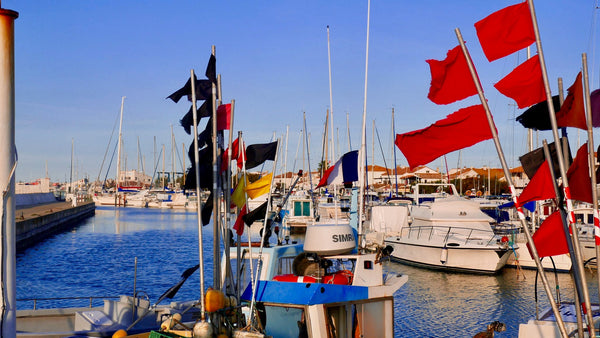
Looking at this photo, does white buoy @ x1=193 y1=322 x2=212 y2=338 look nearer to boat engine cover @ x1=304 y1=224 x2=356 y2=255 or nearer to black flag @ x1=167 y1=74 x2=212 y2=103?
boat engine cover @ x1=304 y1=224 x2=356 y2=255

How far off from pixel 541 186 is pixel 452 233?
3237 centimetres

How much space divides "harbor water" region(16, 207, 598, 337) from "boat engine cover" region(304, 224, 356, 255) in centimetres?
446

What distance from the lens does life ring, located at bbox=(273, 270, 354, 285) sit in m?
12.8

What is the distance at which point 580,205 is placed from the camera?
4869 cm

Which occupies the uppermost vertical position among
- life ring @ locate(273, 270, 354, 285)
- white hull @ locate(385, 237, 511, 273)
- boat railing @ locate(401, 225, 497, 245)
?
life ring @ locate(273, 270, 354, 285)

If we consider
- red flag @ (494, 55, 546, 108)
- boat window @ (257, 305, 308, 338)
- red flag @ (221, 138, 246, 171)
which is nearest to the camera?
red flag @ (494, 55, 546, 108)

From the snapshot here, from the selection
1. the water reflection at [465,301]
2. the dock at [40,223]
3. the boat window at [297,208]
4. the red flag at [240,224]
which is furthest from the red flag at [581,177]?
the boat window at [297,208]

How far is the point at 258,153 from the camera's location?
44.5ft

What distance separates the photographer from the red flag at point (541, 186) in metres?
7.19

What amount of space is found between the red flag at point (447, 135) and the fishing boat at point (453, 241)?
29850 millimetres

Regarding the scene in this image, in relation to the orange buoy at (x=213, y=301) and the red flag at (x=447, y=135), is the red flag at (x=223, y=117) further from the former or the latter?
the red flag at (x=447, y=135)

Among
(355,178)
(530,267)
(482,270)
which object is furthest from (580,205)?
(355,178)

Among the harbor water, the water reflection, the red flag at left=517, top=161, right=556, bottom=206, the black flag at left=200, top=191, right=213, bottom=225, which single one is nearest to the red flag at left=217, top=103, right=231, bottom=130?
the black flag at left=200, top=191, right=213, bottom=225

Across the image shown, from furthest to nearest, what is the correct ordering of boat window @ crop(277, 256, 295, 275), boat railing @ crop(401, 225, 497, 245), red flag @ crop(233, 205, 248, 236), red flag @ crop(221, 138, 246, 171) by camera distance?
boat railing @ crop(401, 225, 497, 245), boat window @ crop(277, 256, 295, 275), red flag @ crop(233, 205, 248, 236), red flag @ crop(221, 138, 246, 171)
